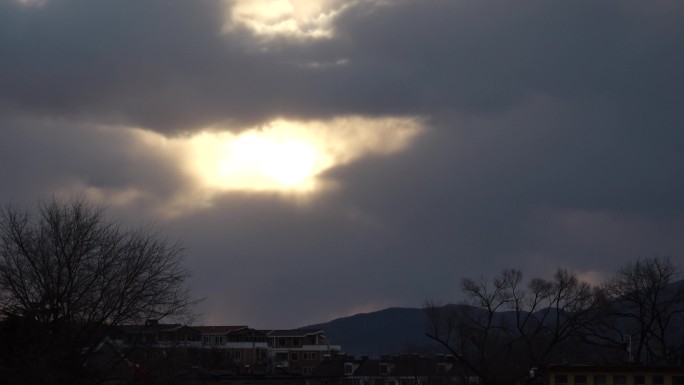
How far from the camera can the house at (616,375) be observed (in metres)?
65.2

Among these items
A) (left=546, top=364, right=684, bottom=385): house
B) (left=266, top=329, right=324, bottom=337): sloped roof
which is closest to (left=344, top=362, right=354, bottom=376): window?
(left=266, top=329, right=324, bottom=337): sloped roof

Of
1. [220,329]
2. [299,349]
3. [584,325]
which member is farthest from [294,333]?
[584,325]

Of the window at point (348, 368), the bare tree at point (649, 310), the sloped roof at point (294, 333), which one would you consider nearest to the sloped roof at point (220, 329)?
the sloped roof at point (294, 333)

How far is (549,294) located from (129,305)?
252 feet

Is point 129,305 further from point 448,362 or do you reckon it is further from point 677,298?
point 448,362

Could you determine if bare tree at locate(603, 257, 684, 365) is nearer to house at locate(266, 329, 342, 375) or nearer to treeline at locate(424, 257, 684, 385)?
treeline at locate(424, 257, 684, 385)

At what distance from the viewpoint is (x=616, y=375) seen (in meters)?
66.8

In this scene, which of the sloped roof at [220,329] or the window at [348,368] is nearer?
the window at [348,368]

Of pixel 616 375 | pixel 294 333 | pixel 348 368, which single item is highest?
pixel 294 333

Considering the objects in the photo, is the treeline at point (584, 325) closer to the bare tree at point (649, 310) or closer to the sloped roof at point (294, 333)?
the bare tree at point (649, 310)

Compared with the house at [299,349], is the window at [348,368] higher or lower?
lower

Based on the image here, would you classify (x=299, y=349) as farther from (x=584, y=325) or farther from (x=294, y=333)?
(x=584, y=325)

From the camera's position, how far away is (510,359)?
130000 mm

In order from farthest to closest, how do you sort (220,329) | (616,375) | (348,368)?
(220,329), (348,368), (616,375)
